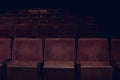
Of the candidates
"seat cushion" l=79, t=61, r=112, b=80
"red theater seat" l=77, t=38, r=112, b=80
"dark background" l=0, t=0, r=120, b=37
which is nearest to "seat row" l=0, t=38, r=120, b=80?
"red theater seat" l=77, t=38, r=112, b=80

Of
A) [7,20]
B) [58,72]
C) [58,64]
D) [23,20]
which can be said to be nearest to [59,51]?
[58,64]

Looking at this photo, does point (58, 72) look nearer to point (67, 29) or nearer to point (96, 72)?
point (96, 72)

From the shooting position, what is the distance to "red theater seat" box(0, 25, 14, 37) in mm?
3754

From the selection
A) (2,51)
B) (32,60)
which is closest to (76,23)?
(32,60)

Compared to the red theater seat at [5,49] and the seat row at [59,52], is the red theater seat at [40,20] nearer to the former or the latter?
the seat row at [59,52]

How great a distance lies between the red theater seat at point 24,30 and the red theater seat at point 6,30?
68 millimetres

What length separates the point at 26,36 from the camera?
12.3 feet

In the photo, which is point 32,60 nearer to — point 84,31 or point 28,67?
point 28,67

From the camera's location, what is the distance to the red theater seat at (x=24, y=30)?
3727mm

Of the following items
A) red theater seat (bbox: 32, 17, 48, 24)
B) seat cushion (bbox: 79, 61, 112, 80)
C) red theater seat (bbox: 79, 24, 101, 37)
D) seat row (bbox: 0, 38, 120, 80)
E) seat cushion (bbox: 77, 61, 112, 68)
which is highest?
red theater seat (bbox: 32, 17, 48, 24)

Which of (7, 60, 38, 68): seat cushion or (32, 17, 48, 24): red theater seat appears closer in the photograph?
Result: (7, 60, 38, 68): seat cushion

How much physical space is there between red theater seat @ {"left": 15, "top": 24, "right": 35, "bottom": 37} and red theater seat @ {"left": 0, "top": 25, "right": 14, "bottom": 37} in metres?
0.07

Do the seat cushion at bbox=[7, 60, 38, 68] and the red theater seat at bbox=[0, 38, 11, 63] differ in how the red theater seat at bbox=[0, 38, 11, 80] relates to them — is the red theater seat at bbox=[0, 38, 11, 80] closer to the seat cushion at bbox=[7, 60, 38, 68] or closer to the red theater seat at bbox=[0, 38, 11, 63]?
the red theater seat at bbox=[0, 38, 11, 63]

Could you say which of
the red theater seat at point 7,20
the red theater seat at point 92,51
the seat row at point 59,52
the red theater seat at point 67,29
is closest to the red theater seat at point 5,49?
the seat row at point 59,52
